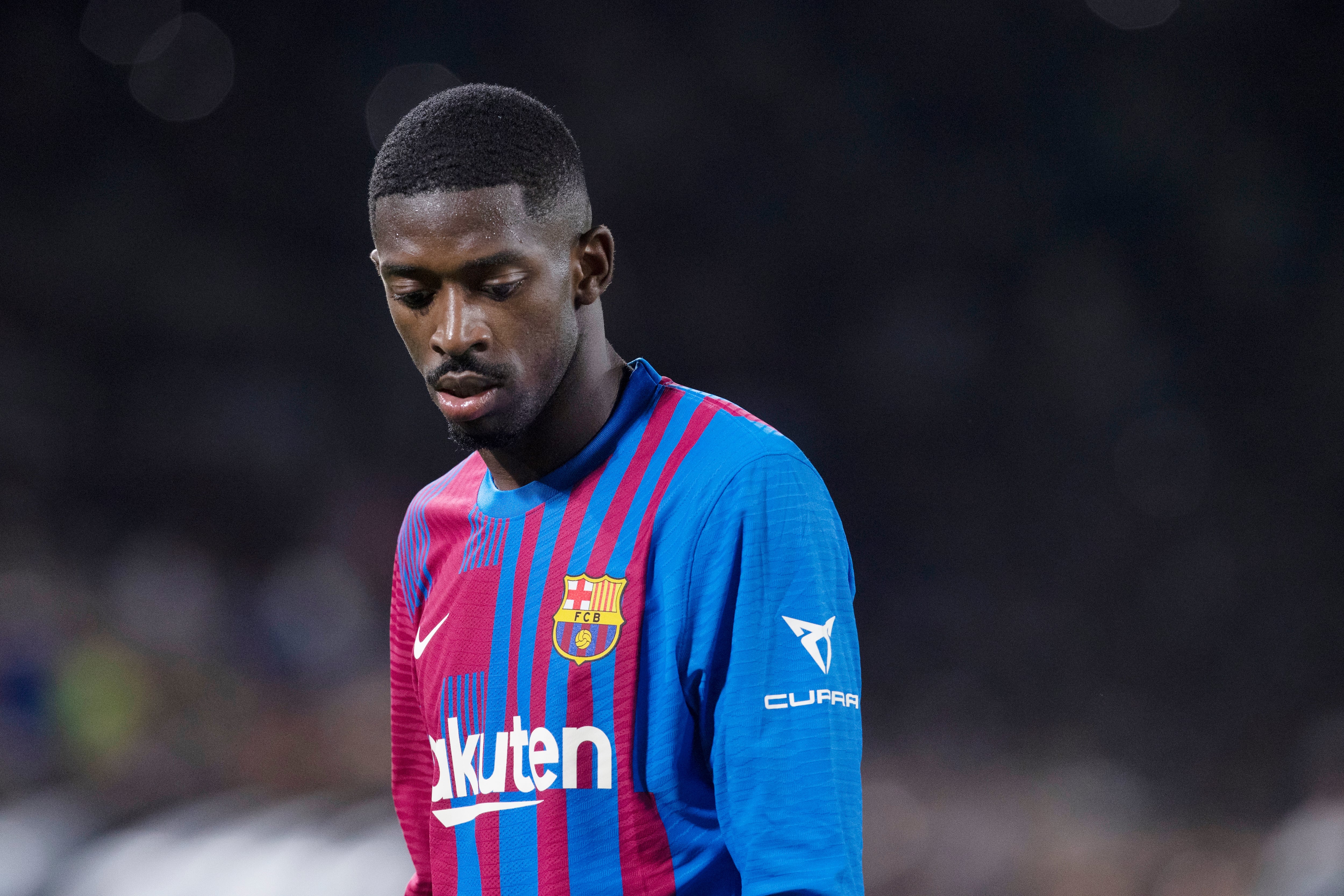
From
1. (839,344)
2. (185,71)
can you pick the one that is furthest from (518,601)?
(185,71)

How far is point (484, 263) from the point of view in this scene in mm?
944

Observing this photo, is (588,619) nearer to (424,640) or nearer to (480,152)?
(424,640)

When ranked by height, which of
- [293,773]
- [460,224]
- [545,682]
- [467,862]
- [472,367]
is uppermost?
[460,224]

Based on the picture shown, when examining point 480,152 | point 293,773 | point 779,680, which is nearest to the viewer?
point 779,680

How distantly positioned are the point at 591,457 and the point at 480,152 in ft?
0.90

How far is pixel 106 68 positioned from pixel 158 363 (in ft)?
2.65

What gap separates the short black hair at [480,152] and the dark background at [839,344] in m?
2.02

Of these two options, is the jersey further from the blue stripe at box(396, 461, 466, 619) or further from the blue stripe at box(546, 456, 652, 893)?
the blue stripe at box(396, 461, 466, 619)

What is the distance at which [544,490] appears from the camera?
3.48 feet

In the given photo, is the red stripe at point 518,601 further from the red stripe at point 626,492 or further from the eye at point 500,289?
the eye at point 500,289

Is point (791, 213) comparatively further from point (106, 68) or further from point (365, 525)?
point (106, 68)

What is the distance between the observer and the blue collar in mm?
1036

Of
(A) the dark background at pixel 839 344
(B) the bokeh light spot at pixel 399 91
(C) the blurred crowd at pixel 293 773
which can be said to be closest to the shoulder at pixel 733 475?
(A) the dark background at pixel 839 344

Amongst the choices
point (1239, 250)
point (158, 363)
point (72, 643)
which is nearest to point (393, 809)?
point (72, 643)
